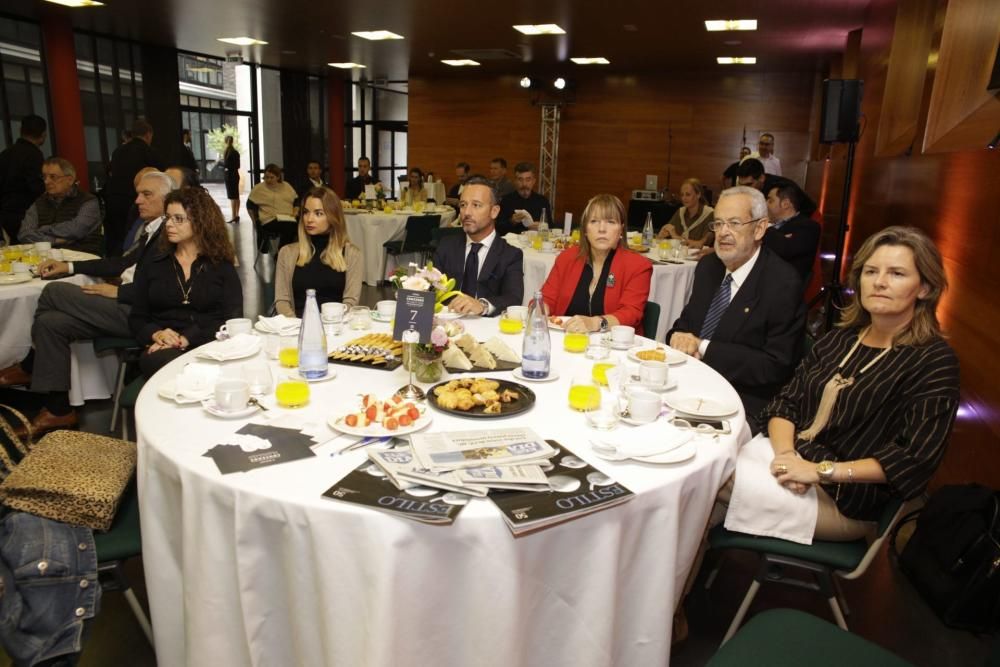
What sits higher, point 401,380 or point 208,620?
point 401,380

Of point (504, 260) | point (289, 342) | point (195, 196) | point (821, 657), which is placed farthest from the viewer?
point (504, 260)

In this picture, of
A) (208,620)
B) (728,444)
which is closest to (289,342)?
(208,620)

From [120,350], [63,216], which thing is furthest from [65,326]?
[63,216]

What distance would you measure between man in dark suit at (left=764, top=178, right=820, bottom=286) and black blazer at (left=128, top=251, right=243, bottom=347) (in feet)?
13.7

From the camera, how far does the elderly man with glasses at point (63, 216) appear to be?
17.2 feet

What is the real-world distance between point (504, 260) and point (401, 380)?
1.75m

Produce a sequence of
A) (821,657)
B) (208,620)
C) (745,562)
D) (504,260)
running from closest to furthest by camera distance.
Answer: (821,657) < (208,620) < (745,562) < (504,260)

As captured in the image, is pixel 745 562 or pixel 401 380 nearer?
pixel 401 380

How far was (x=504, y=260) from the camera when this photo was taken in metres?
3.87

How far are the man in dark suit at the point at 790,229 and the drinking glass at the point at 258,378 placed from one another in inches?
182

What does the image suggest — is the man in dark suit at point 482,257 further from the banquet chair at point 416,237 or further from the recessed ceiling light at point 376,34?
the recessed ceiling light at point 376,34

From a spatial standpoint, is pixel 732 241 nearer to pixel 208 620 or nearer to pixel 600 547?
pixel 600 547

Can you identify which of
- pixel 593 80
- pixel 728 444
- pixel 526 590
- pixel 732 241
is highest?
pixel 593 80

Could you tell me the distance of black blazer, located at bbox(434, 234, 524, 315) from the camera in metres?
3.87
